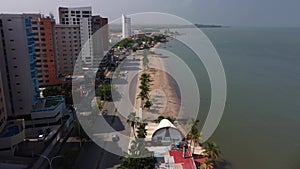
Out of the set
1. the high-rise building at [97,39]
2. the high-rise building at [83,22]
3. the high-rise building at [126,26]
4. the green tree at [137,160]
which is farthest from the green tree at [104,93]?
the high-rise building at [126,26]

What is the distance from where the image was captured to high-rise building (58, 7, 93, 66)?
978 inches

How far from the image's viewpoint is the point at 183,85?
76.4 ft

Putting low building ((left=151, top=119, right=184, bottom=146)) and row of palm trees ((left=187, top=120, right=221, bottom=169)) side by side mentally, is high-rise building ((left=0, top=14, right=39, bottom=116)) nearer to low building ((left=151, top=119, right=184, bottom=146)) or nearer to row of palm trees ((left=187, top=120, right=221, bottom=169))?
low building ((left=151, top=119, right=184, bottom=146))

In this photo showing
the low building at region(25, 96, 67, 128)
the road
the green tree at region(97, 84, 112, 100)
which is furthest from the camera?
the green tree at region(97, 84, 112, 100)

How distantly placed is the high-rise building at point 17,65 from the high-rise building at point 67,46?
9.95 metres

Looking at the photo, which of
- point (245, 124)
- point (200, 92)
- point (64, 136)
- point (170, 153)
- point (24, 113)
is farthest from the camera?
point (200, 92)

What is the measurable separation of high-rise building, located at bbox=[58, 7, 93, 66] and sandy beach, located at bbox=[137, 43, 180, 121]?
6607 mm

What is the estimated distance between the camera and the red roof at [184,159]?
377 inches

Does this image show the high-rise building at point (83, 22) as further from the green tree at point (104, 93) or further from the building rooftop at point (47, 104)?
the building rooftop at point (47, 104)

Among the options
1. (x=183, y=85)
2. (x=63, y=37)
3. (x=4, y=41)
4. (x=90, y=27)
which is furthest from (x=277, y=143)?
(x=90, y=27)

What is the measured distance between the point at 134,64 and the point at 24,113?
67.5 feet

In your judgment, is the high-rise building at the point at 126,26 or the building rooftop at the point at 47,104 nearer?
the building rooftop at the point at 47,104

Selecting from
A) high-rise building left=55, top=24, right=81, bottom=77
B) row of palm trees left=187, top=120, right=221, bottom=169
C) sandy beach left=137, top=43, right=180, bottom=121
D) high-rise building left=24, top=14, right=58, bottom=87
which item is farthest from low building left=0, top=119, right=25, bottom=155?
high-rise building left=55, top=24, right=81, bottom=77

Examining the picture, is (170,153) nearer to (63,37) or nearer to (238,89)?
(238,89)
